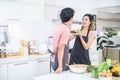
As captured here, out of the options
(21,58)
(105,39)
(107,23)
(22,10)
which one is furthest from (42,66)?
(107,23)

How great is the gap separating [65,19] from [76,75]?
90cm

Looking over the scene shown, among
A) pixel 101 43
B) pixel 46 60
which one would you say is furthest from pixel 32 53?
pixel 101 43

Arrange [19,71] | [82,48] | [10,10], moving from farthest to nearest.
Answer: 1. [10,10]
2. [19,71]
3. [82,48]

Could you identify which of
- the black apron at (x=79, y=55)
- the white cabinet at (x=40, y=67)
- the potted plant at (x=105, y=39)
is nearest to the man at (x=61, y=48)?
the black apron at (x=79, y=55)

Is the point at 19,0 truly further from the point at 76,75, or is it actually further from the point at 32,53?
the point at 76,75

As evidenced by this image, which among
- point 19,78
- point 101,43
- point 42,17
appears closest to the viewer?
point 19,78

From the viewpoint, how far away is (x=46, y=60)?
12.8ft

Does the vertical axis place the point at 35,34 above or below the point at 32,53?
above

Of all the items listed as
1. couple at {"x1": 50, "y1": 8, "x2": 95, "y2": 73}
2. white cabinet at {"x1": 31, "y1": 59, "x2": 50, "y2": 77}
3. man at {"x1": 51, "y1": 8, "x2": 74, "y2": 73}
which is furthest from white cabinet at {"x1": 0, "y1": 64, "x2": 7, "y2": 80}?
man at {"x1": 51, "y1": 8, "x2": 74, "y2": 73}

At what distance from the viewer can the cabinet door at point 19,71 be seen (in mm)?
3330

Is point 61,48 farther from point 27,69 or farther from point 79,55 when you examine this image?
point 27,69

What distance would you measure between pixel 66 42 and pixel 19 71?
137cm

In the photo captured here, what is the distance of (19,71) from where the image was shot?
3453 millimetres

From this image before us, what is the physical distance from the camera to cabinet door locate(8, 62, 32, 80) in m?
3.33
